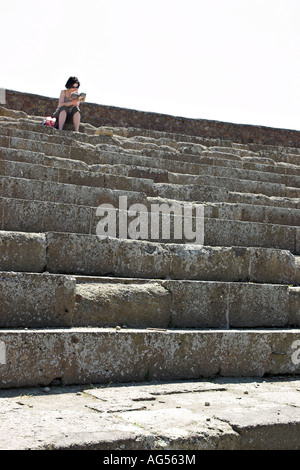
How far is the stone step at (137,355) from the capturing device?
125 inches

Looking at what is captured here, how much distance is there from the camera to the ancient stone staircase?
3434 millimetres

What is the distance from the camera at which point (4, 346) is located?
311cm

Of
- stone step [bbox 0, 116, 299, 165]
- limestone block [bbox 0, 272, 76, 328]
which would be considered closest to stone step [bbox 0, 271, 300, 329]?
limestone block [bbox 0, 272, 76, 328]

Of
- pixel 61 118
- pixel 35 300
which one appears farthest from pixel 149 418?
pixel 61 118

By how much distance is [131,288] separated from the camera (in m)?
4.10

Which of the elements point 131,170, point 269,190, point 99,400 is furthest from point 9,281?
point 269,190

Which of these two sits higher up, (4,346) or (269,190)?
(269,190)

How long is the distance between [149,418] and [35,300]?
1248mm

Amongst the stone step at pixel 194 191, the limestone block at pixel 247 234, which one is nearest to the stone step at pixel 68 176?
the stone step at pixel 194 191

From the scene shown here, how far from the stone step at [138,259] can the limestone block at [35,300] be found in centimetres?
44

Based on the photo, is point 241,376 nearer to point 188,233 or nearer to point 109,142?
point 188,233

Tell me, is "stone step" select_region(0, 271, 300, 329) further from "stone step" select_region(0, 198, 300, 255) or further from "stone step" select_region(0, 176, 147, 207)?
"stone step" select_region(0, 176, 147, 207)

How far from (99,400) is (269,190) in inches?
226
